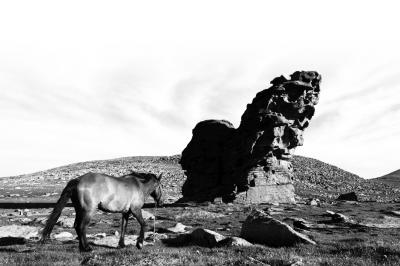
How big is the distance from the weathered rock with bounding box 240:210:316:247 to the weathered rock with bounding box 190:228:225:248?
210 centimetres

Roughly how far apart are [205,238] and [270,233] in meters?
3.32

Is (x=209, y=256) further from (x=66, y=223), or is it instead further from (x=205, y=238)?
(x=66, y=223)

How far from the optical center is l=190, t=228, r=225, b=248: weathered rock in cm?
1903

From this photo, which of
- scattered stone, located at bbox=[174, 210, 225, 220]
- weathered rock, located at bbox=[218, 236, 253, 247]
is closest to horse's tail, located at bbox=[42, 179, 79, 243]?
weathered rock, located at bbox=[218, 236, 253, 247]

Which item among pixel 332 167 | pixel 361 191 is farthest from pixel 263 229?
pixel 332 167

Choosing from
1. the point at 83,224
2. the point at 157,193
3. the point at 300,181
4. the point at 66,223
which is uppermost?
the point at 300,181

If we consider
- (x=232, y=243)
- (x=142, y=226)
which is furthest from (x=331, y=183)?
(x=142, y=226)

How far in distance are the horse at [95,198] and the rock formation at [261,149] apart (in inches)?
1412

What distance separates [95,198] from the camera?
15547 mm

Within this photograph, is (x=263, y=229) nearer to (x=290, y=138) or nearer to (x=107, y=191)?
(x=107, y=191)

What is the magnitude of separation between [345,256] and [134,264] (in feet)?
27.7

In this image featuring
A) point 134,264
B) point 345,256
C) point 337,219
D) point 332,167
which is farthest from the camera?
point 332,167

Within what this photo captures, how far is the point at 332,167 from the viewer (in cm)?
14275

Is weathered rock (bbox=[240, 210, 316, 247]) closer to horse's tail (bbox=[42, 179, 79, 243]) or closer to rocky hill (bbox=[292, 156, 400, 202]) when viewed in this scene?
horse's tail (bbox=[42, 179, 79, 243])
